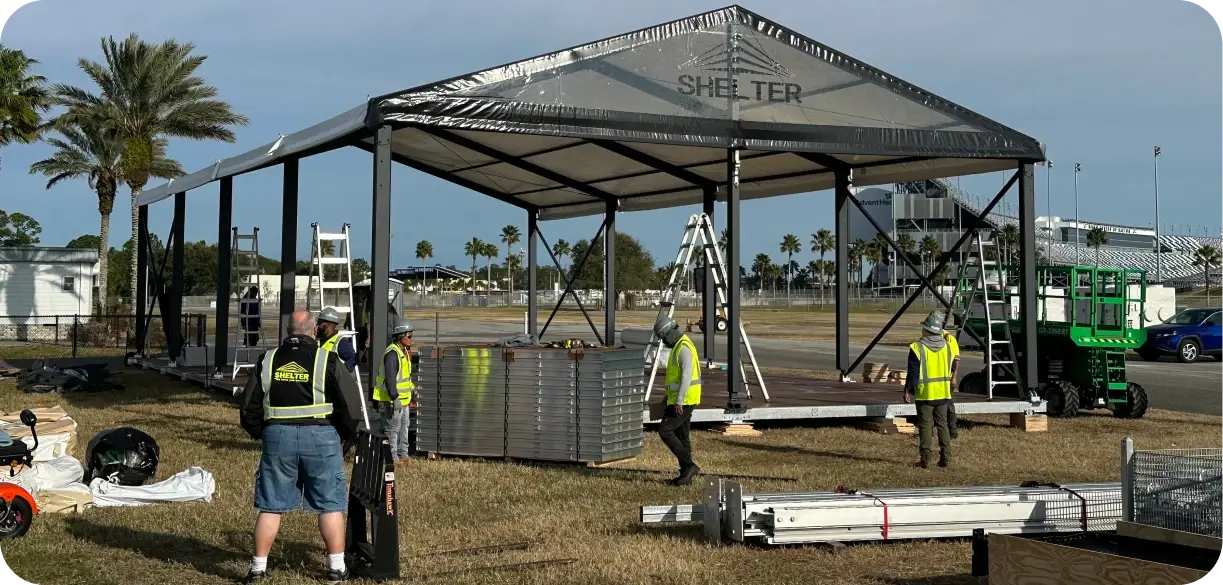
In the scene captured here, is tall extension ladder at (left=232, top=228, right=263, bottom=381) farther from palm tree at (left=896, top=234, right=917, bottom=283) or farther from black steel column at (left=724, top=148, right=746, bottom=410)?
palm tree at (left=896, top=234, right=917, bottom=283)

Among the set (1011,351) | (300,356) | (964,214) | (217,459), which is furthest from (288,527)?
(964,214)

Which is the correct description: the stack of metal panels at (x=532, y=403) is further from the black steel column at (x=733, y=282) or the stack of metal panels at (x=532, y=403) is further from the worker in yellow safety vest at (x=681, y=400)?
the black steel column at (x=733, y=282)

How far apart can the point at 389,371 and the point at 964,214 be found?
11837 centimetres

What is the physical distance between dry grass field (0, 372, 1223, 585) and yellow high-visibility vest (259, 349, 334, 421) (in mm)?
1182

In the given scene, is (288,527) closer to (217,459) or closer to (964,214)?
(217,459)

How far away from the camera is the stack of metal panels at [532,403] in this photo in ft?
40.7

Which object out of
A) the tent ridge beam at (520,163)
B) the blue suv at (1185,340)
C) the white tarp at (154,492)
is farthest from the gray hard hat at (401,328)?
the blue suv at (1185,340)

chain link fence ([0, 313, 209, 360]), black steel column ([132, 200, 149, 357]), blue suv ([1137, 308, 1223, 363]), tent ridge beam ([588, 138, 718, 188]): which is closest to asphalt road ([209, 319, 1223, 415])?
blue suv ([1137, 308, 1223, 363])

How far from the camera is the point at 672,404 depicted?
11039mm

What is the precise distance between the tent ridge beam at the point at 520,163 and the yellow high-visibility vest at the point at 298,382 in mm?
8385

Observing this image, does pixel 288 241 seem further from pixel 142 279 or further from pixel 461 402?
pixel 142 279

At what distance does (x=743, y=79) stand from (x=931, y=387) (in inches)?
205

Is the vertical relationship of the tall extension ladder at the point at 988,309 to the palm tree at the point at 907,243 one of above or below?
below

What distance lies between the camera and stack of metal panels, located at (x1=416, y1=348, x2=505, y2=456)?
12.7 metres
